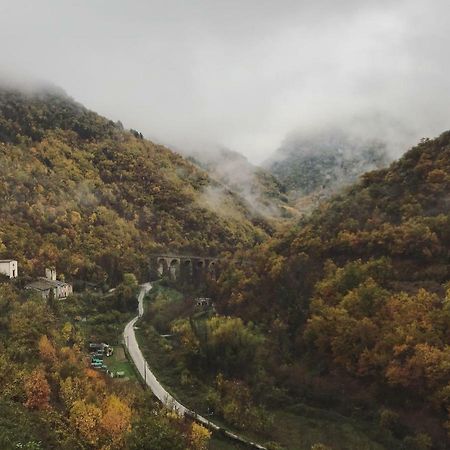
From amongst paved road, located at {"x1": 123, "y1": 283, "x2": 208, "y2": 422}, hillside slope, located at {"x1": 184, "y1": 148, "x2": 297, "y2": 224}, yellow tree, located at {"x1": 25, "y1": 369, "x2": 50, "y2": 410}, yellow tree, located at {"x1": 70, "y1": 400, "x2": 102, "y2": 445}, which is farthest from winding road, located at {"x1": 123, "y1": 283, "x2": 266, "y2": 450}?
hillside slope, located at {"x1": 184, "y1": 148, "x2": 297, "y2": 224}

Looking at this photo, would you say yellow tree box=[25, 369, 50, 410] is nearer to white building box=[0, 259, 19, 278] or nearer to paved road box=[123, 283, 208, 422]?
paved road box=[123, 283, 208, 422]

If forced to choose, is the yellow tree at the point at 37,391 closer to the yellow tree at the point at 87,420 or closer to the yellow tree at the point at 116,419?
the yellow tree at the point at 87,420

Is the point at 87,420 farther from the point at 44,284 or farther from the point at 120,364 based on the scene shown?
the point at 44,284

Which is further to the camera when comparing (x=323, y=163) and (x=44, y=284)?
(x=323, y=163)

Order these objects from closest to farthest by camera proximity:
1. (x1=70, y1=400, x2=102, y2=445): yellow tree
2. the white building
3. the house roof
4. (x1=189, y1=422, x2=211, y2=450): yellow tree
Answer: (x1=70, y1=400, x2=102, y2=445): yellow tree
(x1=189, y1=422, x2=211, y2=450): yellow tree
the house roof
the white building

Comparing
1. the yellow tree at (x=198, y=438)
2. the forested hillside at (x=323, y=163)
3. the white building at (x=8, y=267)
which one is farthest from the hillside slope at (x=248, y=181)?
the yellow tree at (x=198, y=438)

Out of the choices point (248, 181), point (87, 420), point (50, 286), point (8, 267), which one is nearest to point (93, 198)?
point (50, 286)
